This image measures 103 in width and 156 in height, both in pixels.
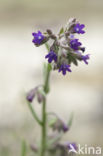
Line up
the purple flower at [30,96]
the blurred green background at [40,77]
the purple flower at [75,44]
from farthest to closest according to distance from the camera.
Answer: the blurred green background at [40,77] < the purple flower at [30,96] < the purple flower at [75,44]

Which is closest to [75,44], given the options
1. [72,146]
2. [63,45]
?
[63,45]

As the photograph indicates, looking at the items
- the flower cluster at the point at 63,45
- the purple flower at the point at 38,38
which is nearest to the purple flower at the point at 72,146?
the flower cluster at the point at 63,45

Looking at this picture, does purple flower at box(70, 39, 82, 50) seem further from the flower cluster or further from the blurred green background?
the blurred green background

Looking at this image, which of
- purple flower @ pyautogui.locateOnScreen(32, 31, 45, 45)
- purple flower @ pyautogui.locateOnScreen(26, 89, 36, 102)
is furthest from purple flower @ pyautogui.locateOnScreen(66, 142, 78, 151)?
purple flower @ pyautogui.locateOnScreen(32, 31, 45, 45)

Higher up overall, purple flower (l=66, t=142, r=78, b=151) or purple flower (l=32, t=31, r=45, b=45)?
purple flower (l=32, t=31, r=45, b=45)

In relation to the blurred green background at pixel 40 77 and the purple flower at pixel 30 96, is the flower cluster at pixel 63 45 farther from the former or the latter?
the blurred green background at pixel 40 77
